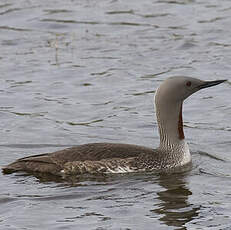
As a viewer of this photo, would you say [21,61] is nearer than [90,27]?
Yes

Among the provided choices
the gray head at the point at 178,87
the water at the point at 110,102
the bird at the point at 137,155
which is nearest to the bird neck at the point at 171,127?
the bird at the point at 137,155

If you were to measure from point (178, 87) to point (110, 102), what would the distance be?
3.50 m

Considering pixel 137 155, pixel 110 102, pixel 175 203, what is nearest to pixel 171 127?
pixel 137 155

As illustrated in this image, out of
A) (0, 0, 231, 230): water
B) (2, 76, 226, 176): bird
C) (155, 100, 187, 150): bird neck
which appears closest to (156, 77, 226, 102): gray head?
(2, 76, 226, 176): bird

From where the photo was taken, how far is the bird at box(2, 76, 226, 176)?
38.8 ft

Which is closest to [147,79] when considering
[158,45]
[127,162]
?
[158,45]

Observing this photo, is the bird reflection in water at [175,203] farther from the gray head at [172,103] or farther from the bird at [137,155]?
the gray head at [172,103]

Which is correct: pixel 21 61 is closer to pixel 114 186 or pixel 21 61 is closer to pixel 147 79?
pixel 147 79

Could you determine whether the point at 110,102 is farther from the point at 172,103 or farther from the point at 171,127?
the point at 172,103

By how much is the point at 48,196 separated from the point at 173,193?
144 centimetres

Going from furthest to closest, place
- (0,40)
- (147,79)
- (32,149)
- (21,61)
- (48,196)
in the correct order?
(0,40)
(21,61)
(147,79)
(32,149)
(48,196)

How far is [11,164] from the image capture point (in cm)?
1184

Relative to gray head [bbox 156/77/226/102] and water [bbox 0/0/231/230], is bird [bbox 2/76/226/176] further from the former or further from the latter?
water [bbox 0/0/231/230]

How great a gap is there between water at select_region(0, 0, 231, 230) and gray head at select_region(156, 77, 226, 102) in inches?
37.6
